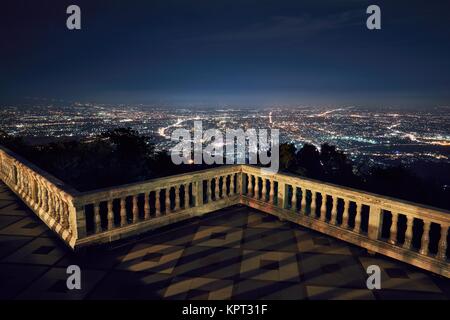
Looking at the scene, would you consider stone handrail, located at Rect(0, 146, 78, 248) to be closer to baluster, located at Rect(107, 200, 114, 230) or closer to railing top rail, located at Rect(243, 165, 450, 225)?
baluster, located at Rect(107, 200, 114, 230)

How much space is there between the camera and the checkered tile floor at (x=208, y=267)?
3426 mm

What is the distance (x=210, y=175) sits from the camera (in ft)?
19.6

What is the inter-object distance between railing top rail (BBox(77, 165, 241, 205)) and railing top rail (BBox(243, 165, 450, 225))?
1340mm

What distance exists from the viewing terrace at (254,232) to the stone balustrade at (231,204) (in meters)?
0.01

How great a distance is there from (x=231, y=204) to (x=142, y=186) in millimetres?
2145

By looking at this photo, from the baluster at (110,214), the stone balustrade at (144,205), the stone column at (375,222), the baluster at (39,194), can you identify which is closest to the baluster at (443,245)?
the stone column at (375,222)

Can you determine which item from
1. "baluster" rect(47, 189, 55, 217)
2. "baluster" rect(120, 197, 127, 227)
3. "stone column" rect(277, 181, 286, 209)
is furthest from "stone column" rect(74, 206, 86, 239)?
"stone column" rect(277, 181, 286, 209)

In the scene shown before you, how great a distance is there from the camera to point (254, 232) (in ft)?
16.8

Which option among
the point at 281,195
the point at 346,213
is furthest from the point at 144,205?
the point at 346,213

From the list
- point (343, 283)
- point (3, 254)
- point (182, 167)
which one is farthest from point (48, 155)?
point (343, 283)

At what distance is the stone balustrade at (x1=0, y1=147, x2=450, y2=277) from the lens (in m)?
4.04

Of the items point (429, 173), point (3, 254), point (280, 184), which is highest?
point (280, 184)
